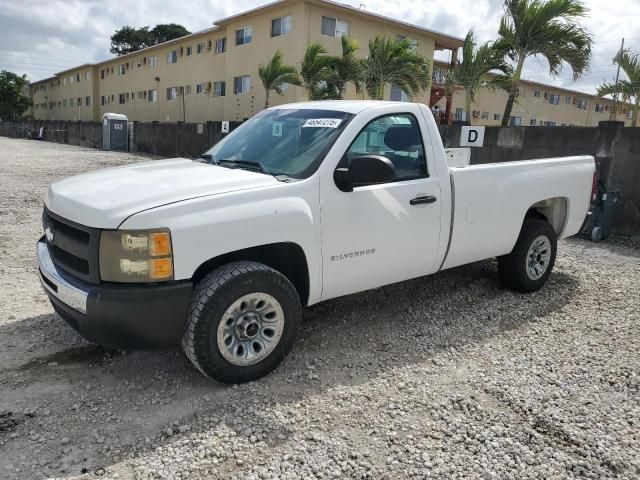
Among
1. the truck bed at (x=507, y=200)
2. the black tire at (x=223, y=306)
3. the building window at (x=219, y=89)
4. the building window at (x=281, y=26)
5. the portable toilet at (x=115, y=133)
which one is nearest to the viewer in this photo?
the black tire at (x=223, y=306)

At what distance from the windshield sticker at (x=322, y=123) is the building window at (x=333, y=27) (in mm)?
23180

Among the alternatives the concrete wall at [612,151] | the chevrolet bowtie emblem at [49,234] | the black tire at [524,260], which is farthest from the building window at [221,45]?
the chevrolet bowtie emblem at [49,234]

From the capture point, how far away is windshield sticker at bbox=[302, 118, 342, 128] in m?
3.96

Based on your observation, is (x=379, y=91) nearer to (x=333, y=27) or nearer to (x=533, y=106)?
(x=333, y=27)

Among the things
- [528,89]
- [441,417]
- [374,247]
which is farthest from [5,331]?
[528,89]

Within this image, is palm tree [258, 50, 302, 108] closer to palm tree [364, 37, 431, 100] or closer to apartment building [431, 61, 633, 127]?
palm tree [364, 37, 431, 100]

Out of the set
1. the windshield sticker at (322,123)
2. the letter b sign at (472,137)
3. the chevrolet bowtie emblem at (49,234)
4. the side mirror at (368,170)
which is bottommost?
the chevrolet bowtie emblem at (49,234)

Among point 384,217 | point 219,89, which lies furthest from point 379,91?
point 219,89

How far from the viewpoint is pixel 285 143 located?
4062mm

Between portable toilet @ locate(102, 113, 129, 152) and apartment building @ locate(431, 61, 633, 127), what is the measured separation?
61.3 feet

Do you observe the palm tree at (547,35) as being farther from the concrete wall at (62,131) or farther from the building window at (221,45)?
the concrete wall at (62,131)

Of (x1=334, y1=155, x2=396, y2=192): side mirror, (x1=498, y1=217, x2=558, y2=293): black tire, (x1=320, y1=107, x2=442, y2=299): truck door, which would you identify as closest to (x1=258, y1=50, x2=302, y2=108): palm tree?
(x1=498, y1=217, x2=558, y2=293): black tire

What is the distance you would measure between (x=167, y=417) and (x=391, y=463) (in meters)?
1.36

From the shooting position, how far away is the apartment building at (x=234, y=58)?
25.4 meters
